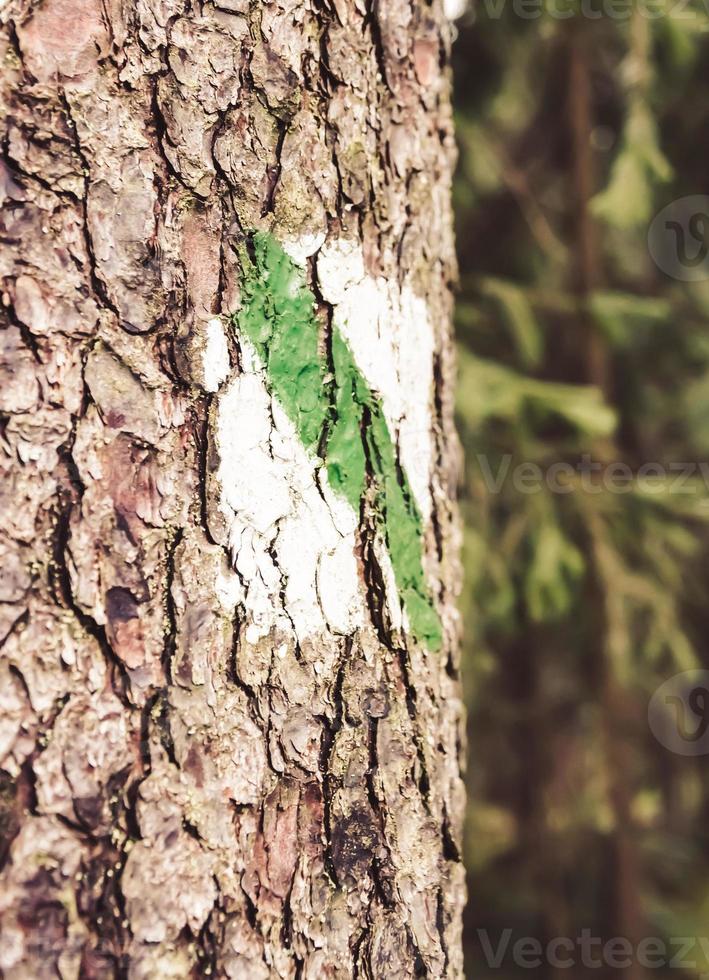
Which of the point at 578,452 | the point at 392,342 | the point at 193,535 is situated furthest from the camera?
the point at 578,452

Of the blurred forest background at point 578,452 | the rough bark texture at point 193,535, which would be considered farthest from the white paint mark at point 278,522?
the blurred forest background at point 578,452

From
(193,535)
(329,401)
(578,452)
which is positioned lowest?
(193,535)

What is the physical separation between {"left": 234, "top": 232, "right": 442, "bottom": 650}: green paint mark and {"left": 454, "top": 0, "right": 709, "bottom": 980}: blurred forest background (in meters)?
1.41

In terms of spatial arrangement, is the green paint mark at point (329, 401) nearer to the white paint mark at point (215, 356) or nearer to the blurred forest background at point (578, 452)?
the white paint mark at point (215, 356)

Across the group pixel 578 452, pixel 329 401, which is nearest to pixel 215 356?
pixel 329 401

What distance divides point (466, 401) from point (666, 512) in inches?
35.0

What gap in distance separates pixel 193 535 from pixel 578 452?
2.28 m

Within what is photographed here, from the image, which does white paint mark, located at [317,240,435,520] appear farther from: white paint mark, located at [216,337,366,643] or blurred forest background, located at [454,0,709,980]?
blurred forest background, located at [454,0,709,980]

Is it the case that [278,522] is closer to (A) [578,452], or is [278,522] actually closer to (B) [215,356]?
(B) [215,356]

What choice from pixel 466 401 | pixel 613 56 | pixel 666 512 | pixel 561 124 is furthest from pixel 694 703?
pixel 613 56

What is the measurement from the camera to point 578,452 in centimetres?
283

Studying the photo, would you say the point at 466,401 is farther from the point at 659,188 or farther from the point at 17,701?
the point at 17,701

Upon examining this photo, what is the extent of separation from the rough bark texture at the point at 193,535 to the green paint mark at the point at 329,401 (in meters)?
0.01

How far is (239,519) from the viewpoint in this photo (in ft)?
2.53
